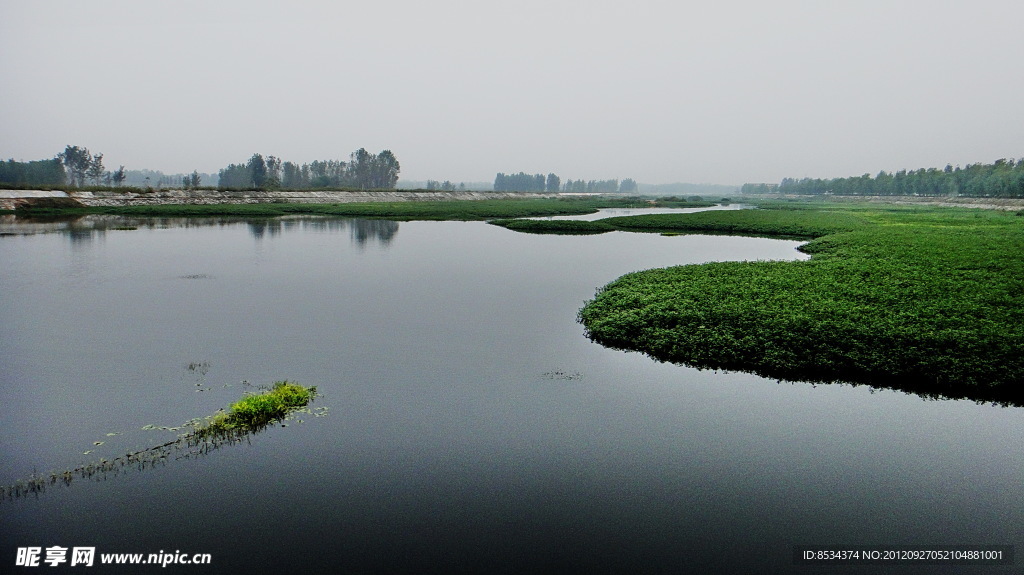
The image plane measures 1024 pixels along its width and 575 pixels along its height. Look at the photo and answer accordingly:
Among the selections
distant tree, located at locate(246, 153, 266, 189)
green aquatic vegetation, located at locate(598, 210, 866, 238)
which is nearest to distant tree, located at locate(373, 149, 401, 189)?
distant tree, located at locate(246, 153, 266, 189)

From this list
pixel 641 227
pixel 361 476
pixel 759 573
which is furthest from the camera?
pixel 641 227

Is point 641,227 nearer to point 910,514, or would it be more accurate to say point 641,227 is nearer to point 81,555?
point 910,514

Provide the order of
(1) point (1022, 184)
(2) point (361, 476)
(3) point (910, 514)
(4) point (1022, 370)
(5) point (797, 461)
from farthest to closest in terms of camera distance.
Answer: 1. (1) point (1022, 184)
2. (4) point (1022, 370)
3. (5) point (797, 461)
4. (2) point (361, 476)
5. (3) point (910, 514)

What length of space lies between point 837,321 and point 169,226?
178 ft

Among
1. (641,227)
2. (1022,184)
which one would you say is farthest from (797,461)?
(1022,184)

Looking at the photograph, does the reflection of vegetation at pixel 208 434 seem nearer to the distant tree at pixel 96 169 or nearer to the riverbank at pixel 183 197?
the riverbank at pixel 183 197

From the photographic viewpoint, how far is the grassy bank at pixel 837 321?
12.8m

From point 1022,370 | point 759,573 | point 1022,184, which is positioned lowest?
point 759,573

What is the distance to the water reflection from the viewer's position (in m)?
42.4

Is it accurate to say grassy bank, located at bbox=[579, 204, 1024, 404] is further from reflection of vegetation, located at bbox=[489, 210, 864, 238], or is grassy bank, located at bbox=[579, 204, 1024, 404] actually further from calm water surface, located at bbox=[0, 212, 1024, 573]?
reflection of vegetation, located at bbox=[489, 210, 864, 238]

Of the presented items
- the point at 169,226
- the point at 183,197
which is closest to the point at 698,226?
the point at 169,226

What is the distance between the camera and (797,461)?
9016mm

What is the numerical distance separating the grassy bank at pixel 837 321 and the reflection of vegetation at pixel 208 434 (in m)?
8.63

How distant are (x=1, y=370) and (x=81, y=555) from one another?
8712 mm
